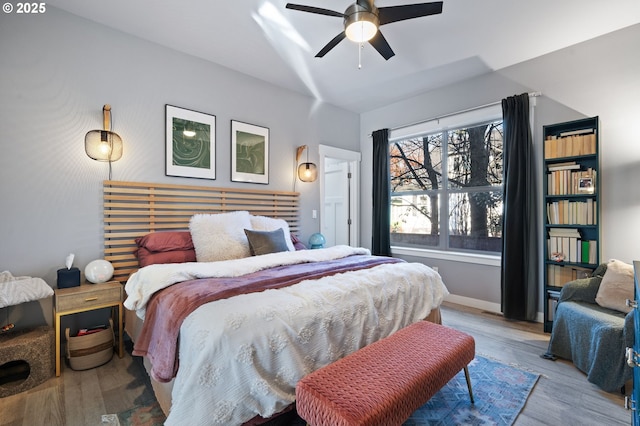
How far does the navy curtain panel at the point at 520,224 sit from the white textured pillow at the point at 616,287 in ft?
2.99

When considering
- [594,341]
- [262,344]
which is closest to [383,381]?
[262,344]

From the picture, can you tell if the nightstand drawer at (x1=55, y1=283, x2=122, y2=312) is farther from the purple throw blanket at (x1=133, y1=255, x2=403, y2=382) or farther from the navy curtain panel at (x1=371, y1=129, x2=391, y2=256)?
the navy curtain panel at (x1=371, y1=129, x2=391, y2=256)

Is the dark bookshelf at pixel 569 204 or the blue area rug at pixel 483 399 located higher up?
the dark bookshelf at pixel 569 204

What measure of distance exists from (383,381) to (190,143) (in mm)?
2982

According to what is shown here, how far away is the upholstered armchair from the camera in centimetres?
193

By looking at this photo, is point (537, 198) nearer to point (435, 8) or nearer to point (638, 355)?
point (435, 8)

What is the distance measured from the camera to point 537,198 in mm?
3260

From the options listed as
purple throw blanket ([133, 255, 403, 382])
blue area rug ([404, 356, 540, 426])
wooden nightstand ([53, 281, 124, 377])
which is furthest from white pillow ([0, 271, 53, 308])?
blue area rug ([404, 356, 540, 426])

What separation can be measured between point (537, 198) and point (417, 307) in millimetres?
2121

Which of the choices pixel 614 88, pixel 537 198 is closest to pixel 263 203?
pixel 537 198

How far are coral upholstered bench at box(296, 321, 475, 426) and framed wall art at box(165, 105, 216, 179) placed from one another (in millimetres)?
2624

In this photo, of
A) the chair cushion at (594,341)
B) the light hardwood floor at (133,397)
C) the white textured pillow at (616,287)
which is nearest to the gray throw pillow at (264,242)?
the light hardwood floor at (133,397)

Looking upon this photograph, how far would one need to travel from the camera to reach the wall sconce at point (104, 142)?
2.60 meters

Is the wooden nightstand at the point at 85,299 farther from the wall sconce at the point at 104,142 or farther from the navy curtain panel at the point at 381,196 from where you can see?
the navy curtain panel at the point at 381,196
